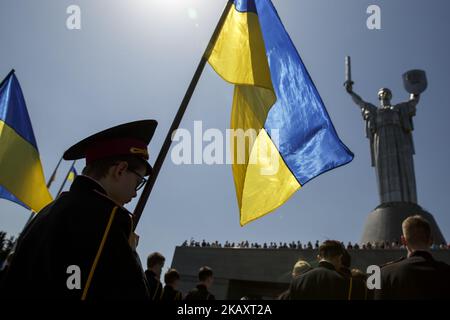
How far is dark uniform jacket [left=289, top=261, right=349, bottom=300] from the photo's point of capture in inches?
132

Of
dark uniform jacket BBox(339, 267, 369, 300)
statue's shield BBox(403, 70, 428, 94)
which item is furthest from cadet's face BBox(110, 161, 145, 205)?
statue's shield BBox(403, 70, 428, 94)

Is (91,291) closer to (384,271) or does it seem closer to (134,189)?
(134,189)

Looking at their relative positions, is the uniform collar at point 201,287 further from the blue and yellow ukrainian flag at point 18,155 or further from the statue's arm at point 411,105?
the statue's arm at point 411,105

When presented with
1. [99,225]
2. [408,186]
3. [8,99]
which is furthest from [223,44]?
[408,186]

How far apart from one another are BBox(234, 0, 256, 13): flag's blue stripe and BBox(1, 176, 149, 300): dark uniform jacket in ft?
13.7

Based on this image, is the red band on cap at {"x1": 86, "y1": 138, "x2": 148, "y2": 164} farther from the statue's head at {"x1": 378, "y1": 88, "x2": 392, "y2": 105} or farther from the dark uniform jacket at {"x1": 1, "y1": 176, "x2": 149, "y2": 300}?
the statue's head at {"x1": 378, "y1": 88, "x2": 392, "y2": 105}

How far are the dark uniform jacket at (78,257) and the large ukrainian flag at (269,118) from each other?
298 centimetres

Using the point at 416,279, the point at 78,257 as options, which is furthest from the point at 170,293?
the point at 78,257

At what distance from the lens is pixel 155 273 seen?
16.1 feet

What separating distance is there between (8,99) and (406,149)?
78.8 ft

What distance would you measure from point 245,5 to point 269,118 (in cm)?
166

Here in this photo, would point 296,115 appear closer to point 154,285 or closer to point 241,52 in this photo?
point 241,52

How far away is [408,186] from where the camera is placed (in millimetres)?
22844

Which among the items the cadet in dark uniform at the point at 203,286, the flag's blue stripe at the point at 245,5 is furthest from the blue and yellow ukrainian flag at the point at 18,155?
the flag's blue stripe at the point at 245,5
